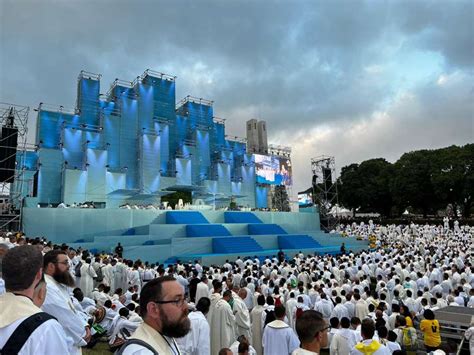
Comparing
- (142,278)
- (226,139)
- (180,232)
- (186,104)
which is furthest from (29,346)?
(226,139)

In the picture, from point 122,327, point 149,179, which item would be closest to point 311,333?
point 122,327

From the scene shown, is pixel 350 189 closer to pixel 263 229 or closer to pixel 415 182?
pixel 415 182

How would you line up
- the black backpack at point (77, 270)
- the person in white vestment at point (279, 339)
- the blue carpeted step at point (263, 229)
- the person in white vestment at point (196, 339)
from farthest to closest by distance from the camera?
1. the blue carpeted step at point (263, 229)
2. the black backpack at point (77, 270)
3. the person in white vestment at point (279, 339)
4. the person in white vestment at point (196, 339)

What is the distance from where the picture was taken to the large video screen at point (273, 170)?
44812 millimetres

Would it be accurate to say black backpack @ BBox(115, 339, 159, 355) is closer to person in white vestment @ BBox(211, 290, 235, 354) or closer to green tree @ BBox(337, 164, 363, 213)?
person in white vestment @ BBox(211, 290, 235, 354)

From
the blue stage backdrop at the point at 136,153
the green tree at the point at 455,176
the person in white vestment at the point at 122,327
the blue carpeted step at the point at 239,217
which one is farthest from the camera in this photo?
the green tree at the point at 455,176

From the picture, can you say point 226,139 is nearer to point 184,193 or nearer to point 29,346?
point 184,193

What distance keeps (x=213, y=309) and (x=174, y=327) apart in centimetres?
482

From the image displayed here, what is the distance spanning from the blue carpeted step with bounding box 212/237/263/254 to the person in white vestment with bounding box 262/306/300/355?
14.4 m

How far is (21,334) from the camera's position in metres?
1.68

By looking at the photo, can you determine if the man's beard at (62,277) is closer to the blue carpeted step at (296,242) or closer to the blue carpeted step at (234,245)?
the blue carpeted step at (234,245)

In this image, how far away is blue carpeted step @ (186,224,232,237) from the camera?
72.2 feet

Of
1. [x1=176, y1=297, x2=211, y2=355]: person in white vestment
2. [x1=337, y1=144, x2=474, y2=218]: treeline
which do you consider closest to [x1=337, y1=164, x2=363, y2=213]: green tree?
[x1=337, y1=144, x2=474, y2=218]: treeline

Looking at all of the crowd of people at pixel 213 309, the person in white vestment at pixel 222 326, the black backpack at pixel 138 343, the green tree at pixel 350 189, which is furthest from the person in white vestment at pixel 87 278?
the green tree at pixel 350 189
